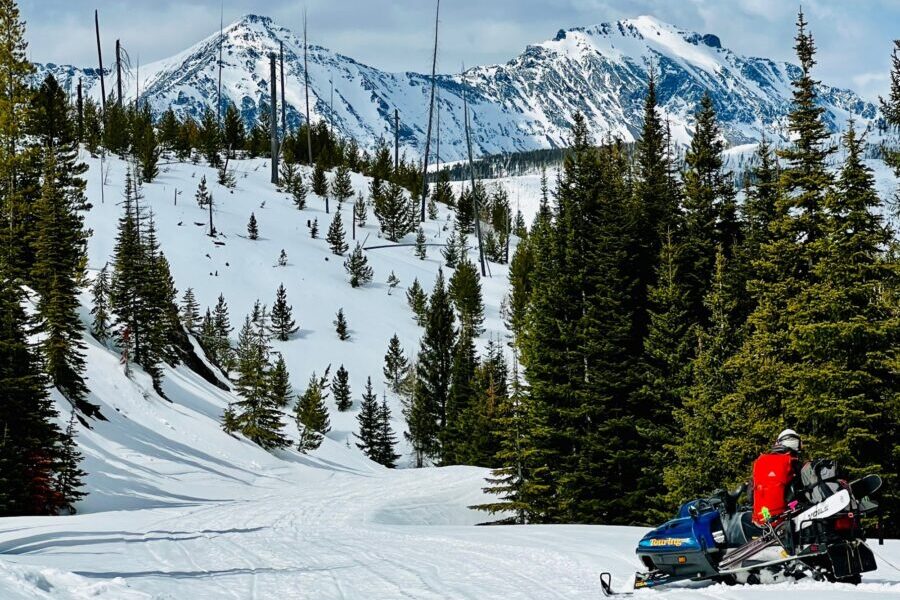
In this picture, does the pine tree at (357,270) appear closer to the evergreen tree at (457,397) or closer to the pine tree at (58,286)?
the evergreen tree at (457,397)

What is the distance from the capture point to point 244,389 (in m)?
41.2

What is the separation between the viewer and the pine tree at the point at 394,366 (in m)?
66.9

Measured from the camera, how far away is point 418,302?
260 ft

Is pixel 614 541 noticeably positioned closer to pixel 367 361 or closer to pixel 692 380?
pixel 692 380

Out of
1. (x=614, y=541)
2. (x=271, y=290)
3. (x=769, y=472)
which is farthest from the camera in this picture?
(x=271, y=290)

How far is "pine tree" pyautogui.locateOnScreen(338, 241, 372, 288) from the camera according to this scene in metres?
82.7

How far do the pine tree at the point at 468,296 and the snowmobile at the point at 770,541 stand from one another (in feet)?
224

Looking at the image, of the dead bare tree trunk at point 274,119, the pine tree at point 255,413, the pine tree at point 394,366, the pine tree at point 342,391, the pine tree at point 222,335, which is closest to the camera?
the pine tree at point 255,413

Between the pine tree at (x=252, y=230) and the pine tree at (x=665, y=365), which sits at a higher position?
the pine tree at (x=252, y=230)

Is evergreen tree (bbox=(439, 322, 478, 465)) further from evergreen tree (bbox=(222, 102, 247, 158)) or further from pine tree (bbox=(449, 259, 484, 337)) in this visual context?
evergreen tree (bbox=(222, 102, 247, 158))

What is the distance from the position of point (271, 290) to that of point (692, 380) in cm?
5838

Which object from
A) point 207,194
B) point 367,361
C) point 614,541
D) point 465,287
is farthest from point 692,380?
point 207,194

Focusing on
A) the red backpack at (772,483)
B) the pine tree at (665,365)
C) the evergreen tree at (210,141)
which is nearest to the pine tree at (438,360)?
the pine tree at (665,365)

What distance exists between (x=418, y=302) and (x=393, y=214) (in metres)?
23.7
